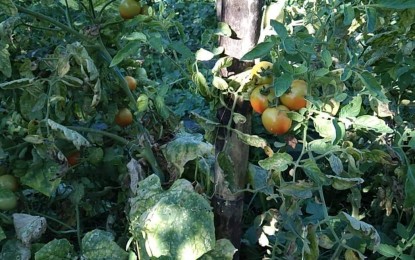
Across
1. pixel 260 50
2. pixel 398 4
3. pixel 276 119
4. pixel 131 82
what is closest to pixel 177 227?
pixel 276 119

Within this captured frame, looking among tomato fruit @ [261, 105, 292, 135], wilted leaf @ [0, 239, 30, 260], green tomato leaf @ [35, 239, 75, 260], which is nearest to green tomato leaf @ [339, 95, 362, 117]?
tomato fruit @ [261, 105, 292, 135]

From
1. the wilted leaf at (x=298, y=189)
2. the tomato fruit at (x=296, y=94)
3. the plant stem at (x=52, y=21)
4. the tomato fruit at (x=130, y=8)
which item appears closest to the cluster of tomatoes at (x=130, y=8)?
the tomato fruit at (x=130, y=8)

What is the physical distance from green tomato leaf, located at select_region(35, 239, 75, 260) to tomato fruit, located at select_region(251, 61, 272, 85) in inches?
22.6

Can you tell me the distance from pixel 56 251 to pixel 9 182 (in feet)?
0.74

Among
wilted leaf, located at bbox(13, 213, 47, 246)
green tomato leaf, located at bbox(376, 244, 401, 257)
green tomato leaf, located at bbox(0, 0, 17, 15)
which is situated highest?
green tomato leaf, located at bbox(0, 0, 17, 15)

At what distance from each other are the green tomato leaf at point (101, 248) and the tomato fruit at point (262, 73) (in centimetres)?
49

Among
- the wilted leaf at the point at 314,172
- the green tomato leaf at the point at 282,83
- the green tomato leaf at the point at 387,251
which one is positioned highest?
the green tomato leaf at the point at 282,83

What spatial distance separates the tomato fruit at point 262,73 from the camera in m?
1.23

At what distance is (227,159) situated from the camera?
1329 millimetres

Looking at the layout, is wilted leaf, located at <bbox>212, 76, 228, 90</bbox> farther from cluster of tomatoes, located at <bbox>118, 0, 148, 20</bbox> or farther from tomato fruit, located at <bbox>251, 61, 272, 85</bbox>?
cluster of tomatoes, located at <bbox>118, 0, 148, 20</bbox>

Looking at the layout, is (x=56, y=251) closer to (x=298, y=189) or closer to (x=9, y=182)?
(x=9, y=182)

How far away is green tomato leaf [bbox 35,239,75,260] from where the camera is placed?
1342mm

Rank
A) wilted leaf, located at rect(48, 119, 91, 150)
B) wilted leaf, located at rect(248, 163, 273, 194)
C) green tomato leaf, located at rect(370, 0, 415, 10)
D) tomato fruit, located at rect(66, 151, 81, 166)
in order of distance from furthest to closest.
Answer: tomato fruit, located at rect(66, 151, 81, 166) → wilted leaf, located at rect(248, 163, 273, 194) → wilted leaf, located at rect(48, 119, 91, 150) → green tomato leaf, located at rect(370, 0, 415, 10)

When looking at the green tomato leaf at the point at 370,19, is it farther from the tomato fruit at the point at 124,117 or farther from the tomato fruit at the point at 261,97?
→ the tomato fruit at the point at 124,117
